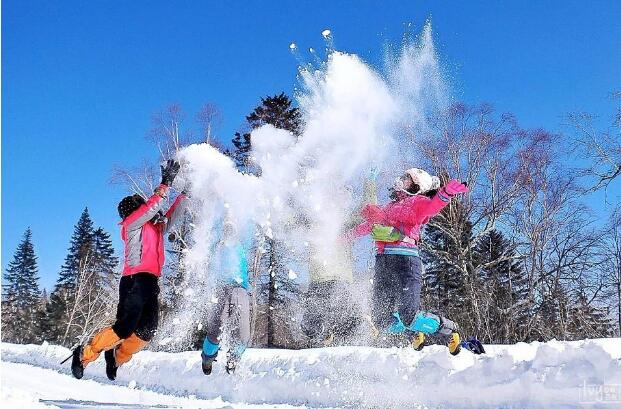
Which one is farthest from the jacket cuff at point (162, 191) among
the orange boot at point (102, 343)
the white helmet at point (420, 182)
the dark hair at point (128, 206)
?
the white helmet at point (420, 182)

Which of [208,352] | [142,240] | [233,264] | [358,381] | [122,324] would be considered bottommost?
[358,381]

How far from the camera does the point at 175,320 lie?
775 centimetres

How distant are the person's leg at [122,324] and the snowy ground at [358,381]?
0.69 metres

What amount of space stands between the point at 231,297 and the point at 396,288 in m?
1.70

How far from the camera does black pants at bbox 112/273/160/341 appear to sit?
5.62 meters

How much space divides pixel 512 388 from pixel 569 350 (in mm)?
667

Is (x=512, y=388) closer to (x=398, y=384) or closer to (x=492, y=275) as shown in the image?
(x=398, y=384)

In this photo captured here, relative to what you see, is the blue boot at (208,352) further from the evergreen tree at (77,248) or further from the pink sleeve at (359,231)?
the evergreen tree at (77,248)

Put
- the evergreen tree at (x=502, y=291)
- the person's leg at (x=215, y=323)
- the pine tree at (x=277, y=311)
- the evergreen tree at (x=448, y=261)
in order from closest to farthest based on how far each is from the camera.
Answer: the person's leg at (x=215, y=323) < the evergreen tree at (x=502, y=291) < the evergreen tree at (x=448, y=261) < the pine tree at (x=277, y=311)

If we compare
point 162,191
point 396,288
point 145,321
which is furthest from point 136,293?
point 396,288

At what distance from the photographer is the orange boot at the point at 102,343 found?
222 inches

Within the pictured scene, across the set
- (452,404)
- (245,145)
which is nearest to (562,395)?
(452,404)

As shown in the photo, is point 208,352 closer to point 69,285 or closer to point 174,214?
point 174,214

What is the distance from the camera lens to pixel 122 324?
562 cm
